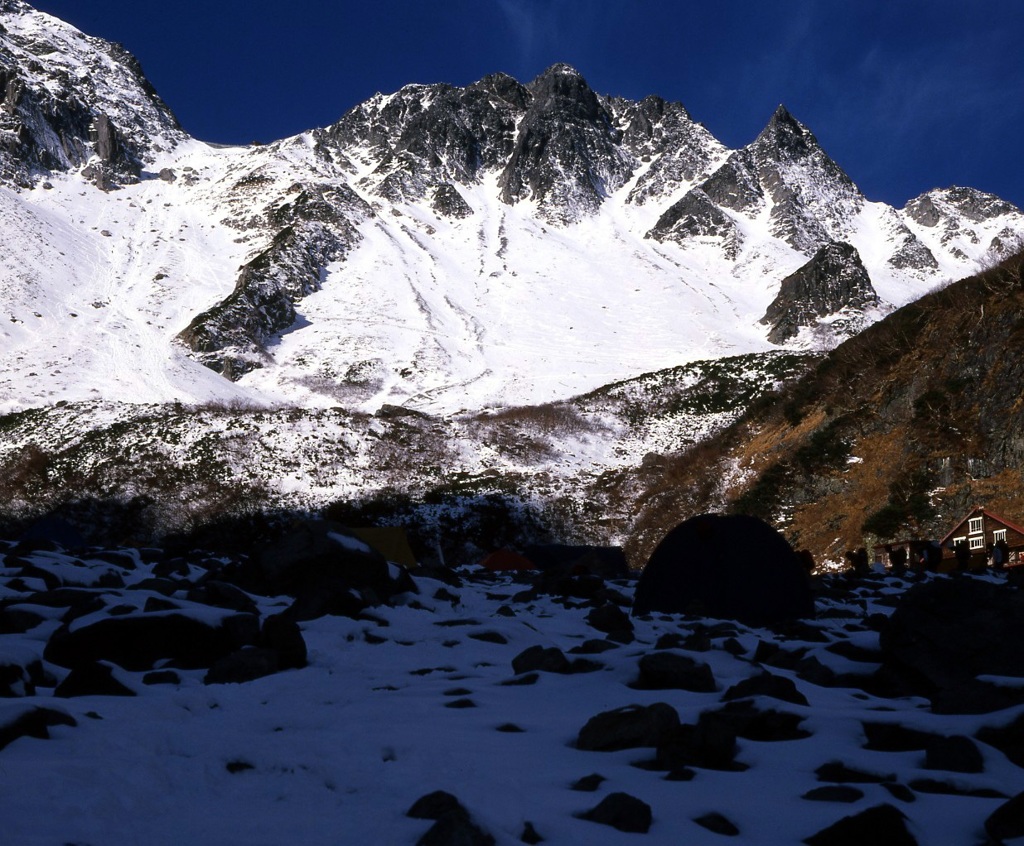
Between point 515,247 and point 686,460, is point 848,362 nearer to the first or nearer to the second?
point 686,460

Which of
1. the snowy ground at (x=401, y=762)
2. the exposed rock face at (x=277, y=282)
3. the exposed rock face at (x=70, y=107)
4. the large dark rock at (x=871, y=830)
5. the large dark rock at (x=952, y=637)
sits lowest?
the snowy ground at (x=401, y=762)

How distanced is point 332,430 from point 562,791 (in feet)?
126

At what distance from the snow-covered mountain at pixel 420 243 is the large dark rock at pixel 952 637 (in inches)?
1986

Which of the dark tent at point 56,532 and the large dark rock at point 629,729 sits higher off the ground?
Result: the large dark rock at point 629,729

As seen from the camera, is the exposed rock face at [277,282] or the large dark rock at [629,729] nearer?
the large dark rock at [629,729]

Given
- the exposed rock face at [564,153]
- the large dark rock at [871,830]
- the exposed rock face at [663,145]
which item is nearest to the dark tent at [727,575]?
the large dark rock at [871,830]

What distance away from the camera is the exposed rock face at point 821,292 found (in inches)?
3346

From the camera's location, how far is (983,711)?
4707mm

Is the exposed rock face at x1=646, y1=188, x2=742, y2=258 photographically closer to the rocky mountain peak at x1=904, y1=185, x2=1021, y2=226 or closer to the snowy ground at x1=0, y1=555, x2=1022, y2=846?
the rocky mountain peak at x1=904, y1=185, x2=1021, y2=226

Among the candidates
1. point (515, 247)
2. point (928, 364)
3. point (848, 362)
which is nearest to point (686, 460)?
point (848, 362)

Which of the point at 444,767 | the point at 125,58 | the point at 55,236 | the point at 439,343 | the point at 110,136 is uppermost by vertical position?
the point at 125,58

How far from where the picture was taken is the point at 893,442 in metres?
26.8

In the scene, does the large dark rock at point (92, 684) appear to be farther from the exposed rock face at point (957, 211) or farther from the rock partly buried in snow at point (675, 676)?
the exposed rock face at point (957, 211)

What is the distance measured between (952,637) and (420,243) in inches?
4003
